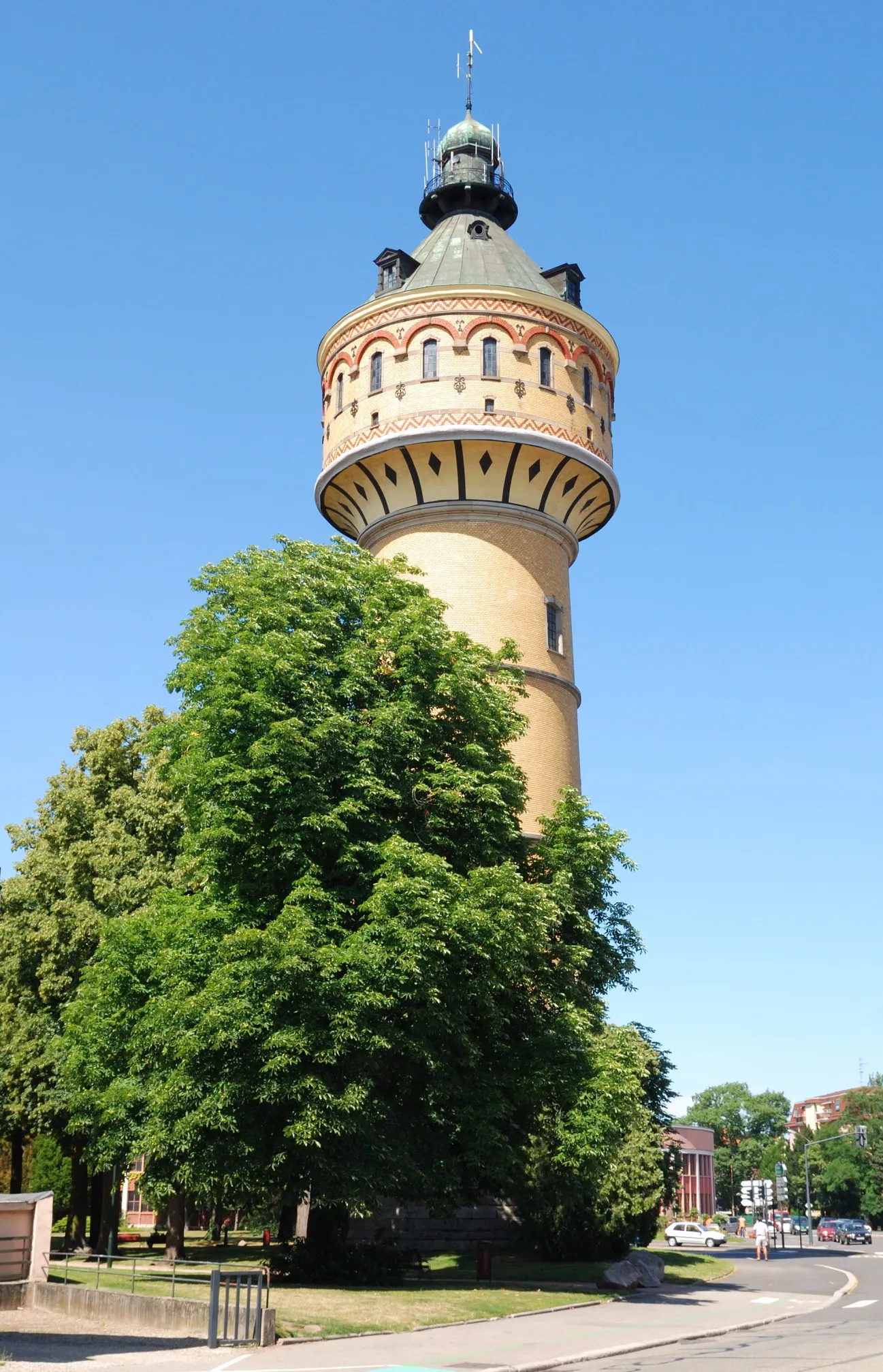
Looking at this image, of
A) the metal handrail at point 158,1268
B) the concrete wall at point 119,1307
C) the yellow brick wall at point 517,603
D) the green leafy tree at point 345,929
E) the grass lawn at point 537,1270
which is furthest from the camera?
the yellow brick wall at point 517,603

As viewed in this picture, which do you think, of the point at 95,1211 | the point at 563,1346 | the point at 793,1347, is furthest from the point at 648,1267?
the point at 95,1211

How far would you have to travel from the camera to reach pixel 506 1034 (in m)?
22.7

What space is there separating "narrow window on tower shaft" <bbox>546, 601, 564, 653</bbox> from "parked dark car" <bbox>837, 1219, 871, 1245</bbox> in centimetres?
4361

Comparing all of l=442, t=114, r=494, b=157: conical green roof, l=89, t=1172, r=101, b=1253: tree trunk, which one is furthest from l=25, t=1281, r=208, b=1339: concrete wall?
l=442, t=114, r=494, b=157: conical green roof

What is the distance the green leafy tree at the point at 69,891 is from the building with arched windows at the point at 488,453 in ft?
28.1

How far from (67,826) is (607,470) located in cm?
1679

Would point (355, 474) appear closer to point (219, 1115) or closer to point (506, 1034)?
point (506, 1034)

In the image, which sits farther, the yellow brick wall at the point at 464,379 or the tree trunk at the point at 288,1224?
the yellow brick wall at the point at 464,379

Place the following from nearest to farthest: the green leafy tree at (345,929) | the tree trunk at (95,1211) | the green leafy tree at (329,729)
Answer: the green leafy tree at (345,929)
the green leafy tree at (329,729)
the tree trunk at (95,1211)

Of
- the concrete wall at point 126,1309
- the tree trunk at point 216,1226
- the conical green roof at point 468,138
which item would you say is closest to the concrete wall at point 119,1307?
the concrete wall at point 126,1309

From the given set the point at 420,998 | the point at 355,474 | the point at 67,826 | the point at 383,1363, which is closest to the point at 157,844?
the point at 67,826

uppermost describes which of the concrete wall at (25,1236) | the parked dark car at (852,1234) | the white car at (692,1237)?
the concrete wall at (25,1236)

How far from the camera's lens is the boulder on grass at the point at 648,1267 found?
24516mm

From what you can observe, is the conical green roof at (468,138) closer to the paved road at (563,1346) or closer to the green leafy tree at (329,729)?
the green leafy tree at (329,729)
